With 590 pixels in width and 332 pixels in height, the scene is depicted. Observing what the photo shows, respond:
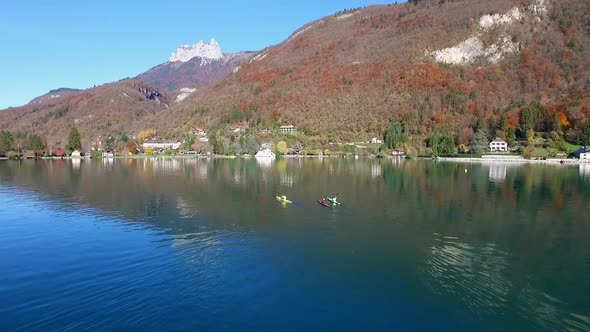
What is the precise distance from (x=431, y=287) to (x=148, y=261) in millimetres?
12672

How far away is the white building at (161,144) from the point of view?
15025cm

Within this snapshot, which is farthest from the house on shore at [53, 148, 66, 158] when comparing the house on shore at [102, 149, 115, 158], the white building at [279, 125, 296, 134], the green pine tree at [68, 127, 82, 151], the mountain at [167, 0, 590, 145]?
the white building at [279, 125, 296, 134]

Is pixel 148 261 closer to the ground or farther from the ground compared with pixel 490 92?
closer to the ground

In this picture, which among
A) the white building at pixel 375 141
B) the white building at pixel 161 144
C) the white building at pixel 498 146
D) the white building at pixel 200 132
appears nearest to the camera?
the white building at pixel 498 146

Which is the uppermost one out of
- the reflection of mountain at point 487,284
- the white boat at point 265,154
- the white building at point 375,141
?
the white building at point 375,141

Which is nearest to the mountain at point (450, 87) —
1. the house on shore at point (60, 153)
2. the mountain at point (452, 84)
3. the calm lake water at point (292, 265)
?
the mountain at point (452, 84)

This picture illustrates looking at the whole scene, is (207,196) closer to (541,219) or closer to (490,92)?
(541,219)

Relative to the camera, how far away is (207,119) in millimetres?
181000

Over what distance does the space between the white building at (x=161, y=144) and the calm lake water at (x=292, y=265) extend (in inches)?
4582

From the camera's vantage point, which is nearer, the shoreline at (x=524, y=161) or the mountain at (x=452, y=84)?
the shoreline at (x=524, y=161)

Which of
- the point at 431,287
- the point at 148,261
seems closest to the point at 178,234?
the point at 148,261

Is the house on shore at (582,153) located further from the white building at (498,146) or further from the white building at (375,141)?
the white building at (375,141)

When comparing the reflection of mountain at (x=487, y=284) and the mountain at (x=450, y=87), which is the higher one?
the mountain at (x=450, y=87)

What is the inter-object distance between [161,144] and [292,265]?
14356cm
